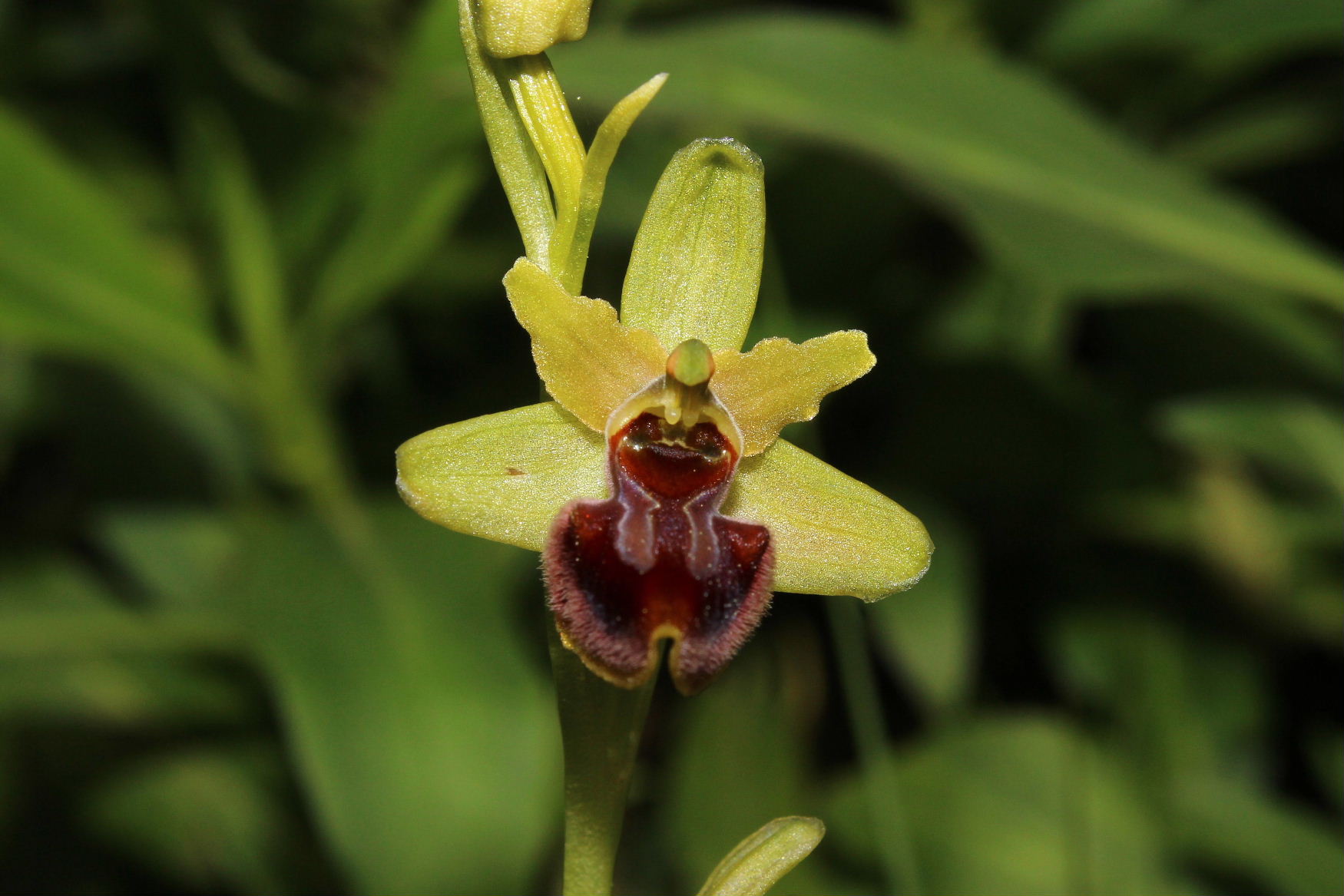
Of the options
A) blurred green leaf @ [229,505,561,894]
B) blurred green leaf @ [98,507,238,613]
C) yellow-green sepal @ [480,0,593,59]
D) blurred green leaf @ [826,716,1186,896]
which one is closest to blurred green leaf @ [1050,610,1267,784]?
blurred green leaf @ [826,716,1186,896]

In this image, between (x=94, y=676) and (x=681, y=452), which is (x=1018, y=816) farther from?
(x=94, y=676)

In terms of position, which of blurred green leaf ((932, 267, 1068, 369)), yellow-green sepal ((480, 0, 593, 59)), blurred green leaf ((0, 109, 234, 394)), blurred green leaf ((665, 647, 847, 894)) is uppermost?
blurred green leaf ((0, 109, 234, 394))

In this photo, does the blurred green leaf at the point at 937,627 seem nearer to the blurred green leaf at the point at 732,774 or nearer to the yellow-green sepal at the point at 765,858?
the blurred green leaf at the point at 732,774

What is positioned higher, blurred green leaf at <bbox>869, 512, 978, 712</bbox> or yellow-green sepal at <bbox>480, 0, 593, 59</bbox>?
yellow-green sepal at <bbox>480, 0, 593, 59</bbox>

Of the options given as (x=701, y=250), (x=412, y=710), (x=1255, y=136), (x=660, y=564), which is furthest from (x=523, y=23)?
(x=1255, y=136)

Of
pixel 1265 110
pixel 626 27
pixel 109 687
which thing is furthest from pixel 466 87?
pixel 1265 110

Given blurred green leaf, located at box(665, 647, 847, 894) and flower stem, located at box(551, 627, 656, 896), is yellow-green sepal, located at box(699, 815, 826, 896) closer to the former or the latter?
flower stem, located at box(551, 627, 656, 896)
